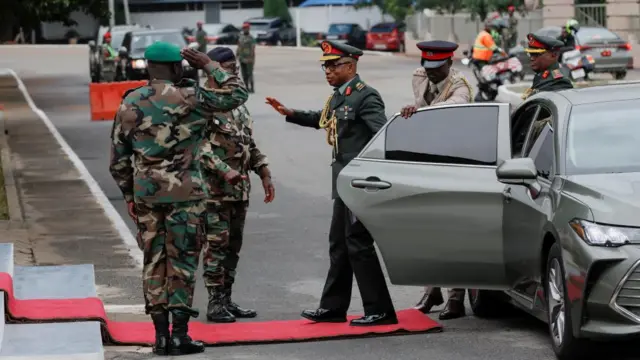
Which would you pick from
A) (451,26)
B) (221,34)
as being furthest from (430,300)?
(221,34)

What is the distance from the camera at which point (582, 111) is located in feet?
28.8

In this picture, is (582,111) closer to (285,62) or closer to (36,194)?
(36,194)

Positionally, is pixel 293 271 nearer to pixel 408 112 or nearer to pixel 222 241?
pixel 222 241

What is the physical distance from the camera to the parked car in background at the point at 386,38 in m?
65.6

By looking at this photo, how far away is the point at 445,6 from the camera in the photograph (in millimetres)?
63469

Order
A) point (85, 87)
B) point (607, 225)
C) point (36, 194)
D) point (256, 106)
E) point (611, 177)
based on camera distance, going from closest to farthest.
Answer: point (607, 225)
point (611, 177)
point (36, 194)
point (256, 106)
point (85, 87)

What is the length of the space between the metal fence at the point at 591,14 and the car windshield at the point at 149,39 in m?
17.1

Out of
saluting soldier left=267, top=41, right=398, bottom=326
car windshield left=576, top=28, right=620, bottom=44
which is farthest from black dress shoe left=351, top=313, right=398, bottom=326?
car windshield left=576, top=28, right=620, bottom=44

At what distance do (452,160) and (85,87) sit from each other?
34.4 metres

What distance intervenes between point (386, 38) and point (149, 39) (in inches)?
1063

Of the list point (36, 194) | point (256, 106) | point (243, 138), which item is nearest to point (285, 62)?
point (256, 106)

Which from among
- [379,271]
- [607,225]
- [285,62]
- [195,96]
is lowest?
[285,62]

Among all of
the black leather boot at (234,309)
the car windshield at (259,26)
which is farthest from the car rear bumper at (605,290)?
the car windshield at (259,26)

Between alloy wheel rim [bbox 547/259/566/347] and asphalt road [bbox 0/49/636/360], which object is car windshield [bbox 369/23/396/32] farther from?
alloy wheel rim [bbox 547/259/566/347]
